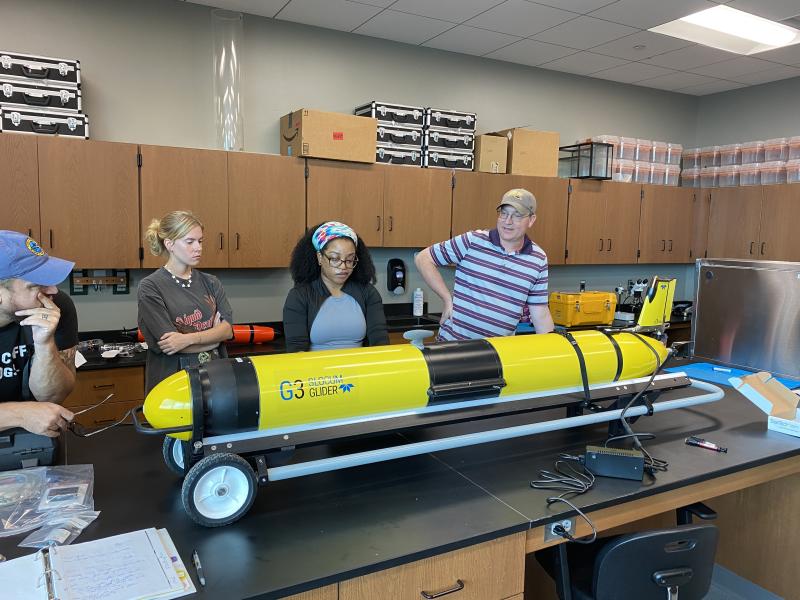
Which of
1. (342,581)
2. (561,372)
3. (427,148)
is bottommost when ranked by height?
(342,581)

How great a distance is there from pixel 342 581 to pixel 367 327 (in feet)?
4.17

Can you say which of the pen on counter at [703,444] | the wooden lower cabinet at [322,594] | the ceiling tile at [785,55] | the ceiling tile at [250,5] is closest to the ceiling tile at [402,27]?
the ceiling tile at [250,5]

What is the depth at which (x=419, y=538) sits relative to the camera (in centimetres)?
127

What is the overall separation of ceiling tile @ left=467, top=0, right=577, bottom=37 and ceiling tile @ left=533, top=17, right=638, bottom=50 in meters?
0.09

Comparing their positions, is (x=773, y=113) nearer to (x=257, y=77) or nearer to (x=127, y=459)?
(x=257, y=77)

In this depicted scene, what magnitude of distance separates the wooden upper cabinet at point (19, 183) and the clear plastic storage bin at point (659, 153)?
4779mm

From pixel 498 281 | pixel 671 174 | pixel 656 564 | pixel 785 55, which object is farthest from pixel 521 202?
pixel 671 174

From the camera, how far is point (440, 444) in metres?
1.54

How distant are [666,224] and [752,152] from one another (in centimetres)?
95

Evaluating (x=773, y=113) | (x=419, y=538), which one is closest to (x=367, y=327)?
(x=419, y=538)

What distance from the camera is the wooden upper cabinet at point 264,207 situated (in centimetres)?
356

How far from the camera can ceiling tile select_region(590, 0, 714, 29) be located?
3438 millimetres

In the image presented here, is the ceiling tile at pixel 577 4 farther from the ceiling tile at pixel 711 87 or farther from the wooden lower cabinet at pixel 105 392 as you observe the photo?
the wooden lower cabinet at pixel 105 392

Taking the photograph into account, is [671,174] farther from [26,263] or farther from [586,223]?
[26,263]
